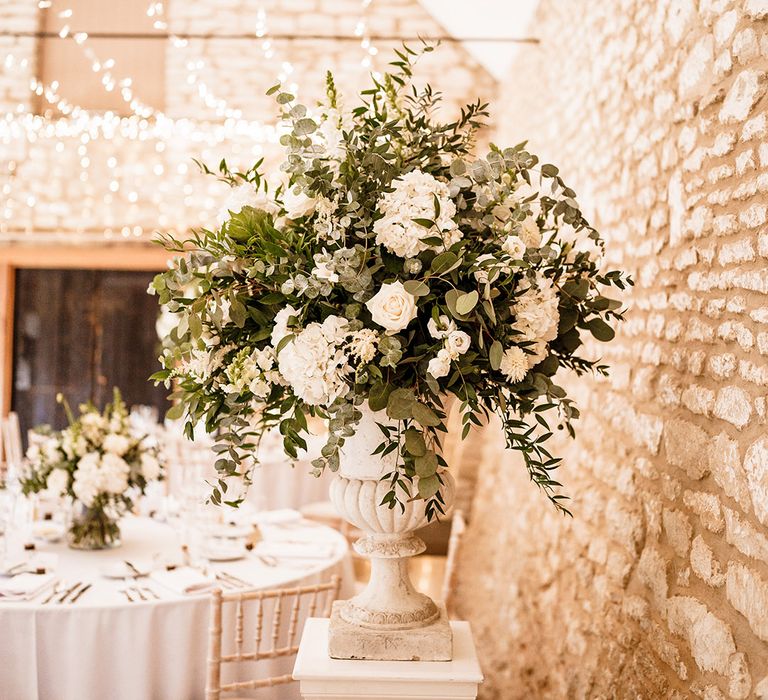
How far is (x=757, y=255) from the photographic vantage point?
192 cm

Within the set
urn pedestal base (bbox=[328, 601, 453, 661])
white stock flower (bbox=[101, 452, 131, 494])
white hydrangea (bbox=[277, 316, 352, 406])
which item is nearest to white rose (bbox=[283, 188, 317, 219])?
white hydrangea (bbox=[277, 316, 352, 406])

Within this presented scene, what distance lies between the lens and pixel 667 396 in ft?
8.25

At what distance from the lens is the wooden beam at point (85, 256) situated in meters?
7.45

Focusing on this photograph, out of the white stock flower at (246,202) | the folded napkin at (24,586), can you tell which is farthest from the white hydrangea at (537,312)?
the folded napkin at (24,586)

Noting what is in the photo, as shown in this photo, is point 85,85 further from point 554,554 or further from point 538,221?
point 538,221

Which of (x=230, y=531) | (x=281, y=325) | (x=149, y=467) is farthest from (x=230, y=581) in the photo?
(x=281, y=325)

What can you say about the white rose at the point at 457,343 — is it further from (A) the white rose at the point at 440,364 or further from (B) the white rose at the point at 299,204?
(B) the white rose at the point at 299,204

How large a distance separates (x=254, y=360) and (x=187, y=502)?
1700 millimetres

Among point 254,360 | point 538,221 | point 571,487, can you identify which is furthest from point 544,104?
point 254,360

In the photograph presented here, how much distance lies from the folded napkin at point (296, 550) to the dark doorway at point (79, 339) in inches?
172

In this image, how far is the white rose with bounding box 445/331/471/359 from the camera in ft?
5.57

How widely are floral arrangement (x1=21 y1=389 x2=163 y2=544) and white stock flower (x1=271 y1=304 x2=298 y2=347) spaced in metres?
1.75

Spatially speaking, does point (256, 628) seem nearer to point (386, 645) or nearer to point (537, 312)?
point (386, 645)

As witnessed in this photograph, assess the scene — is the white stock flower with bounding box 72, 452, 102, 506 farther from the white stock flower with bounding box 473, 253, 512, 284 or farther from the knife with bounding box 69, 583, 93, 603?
the white stock flower with bounding box 473, 253, 512, 284
